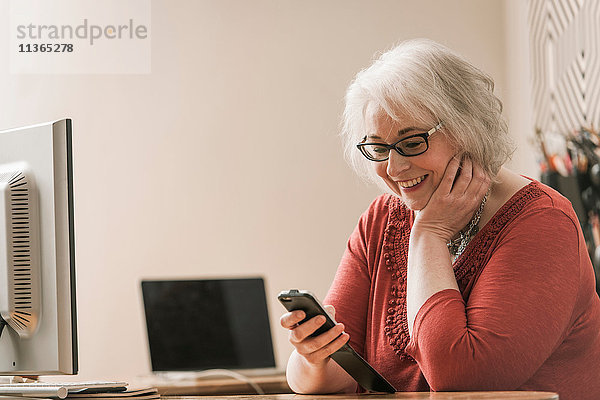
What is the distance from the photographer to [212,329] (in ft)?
10.4

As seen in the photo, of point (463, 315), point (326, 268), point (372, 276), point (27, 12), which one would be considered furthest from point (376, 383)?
point (27, 12)

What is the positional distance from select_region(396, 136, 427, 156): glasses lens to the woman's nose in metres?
0.01

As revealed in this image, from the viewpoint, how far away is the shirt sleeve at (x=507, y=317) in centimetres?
112

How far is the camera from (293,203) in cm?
376

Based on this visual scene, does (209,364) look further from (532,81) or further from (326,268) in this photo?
(532,81)

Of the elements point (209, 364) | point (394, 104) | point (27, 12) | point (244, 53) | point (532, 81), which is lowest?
point (209, 364)

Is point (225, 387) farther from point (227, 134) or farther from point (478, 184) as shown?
point (478, 184)

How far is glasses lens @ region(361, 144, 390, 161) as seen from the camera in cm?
131

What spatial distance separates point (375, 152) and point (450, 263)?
0.77 ft

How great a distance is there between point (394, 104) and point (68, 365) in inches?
26.2

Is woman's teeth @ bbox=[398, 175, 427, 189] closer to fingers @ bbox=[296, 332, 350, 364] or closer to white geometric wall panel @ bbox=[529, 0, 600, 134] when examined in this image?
fingers @ bbox=[296, 332, 350, 364]

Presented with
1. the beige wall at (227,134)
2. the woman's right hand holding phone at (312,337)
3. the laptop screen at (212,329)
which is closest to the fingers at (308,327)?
the woman's right hand holding phone at (312,337)

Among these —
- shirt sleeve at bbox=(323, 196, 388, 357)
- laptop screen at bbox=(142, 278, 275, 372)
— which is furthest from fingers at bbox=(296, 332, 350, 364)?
laptop screen at bbox=(142, 278, 275, 372)

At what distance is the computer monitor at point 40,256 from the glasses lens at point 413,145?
542 millimetres
